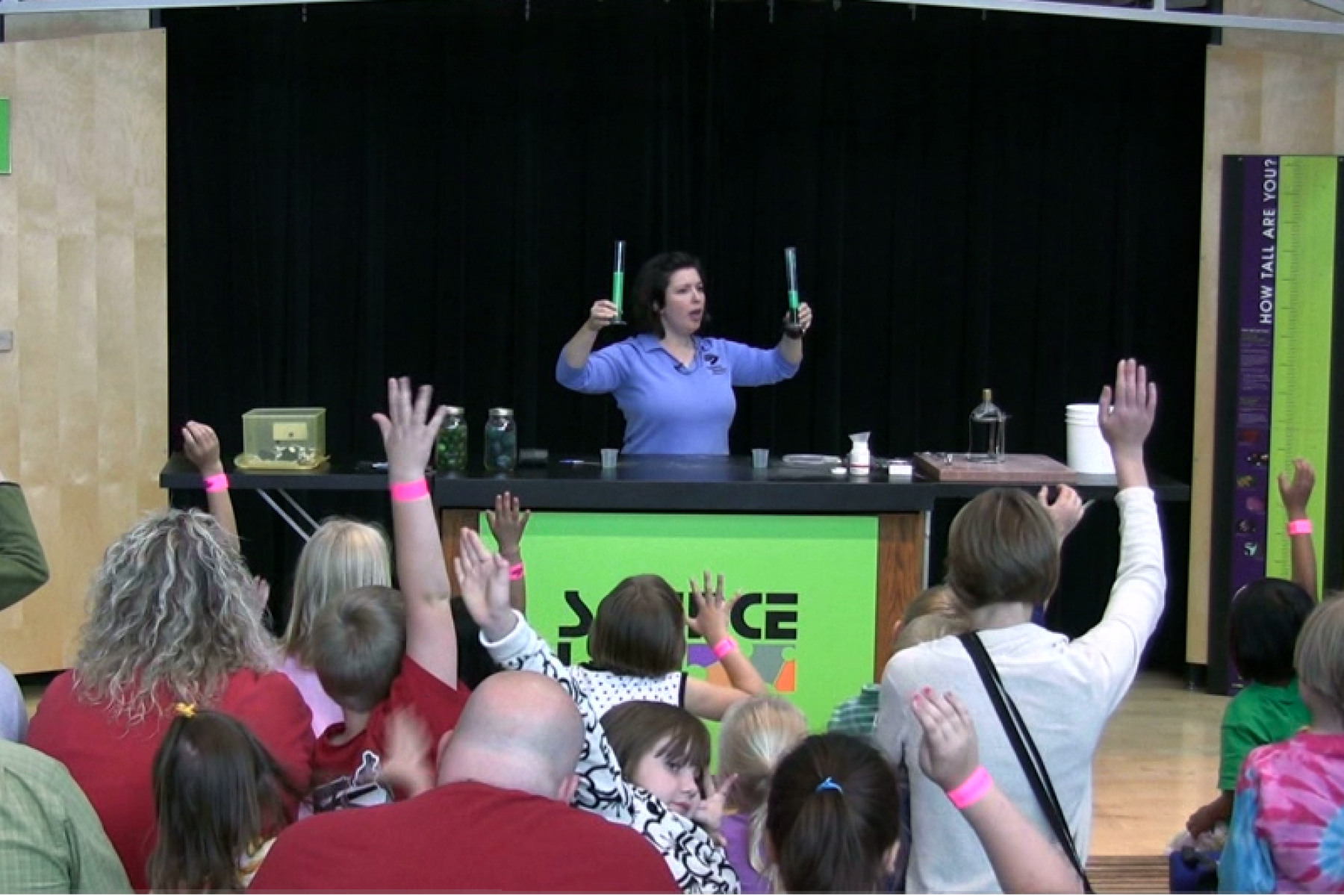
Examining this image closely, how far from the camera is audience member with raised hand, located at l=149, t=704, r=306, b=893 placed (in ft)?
7.28

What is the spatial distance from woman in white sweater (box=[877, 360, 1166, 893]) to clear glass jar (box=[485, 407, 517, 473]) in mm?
2599

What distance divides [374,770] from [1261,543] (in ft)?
14.7

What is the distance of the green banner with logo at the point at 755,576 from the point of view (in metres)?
4.94

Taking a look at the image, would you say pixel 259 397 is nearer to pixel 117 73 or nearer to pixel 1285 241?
pixel 117 73

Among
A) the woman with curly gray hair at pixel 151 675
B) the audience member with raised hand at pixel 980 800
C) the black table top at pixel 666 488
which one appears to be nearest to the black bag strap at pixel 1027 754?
the audience member with raised hand at pixel 980 800

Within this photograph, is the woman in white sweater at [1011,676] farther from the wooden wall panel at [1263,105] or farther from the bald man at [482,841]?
the wooden wall panel at [1263,105]

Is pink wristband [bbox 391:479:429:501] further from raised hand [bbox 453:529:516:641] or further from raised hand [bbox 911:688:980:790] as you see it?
raised hand [bbox 911:688:980:790]

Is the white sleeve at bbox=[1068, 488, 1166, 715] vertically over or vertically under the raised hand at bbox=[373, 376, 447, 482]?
under

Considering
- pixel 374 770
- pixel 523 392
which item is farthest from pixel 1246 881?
pixel 523 392

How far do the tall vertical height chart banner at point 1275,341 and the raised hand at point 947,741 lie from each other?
4.51 metres

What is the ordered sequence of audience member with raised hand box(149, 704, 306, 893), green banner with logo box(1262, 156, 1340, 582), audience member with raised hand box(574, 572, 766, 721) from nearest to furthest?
audience member with raised hand box(149, 704, 306, 893), audience member with raised hand box(574, 572, 766, 721), green banner with logo box(1262, 156, 1340, 582)

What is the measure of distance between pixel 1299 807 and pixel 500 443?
2.96 metres

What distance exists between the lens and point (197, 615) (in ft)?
8.92

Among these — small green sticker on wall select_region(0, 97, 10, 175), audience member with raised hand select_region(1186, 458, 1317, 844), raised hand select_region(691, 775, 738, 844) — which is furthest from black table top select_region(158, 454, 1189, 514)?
raised hand select_region(691, 775, 738, 844)
